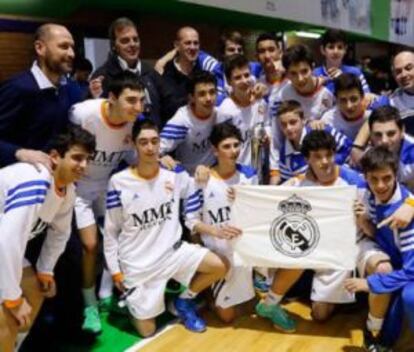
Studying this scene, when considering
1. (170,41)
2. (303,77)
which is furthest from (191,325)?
(170,41)

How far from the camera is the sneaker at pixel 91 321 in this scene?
3.25 meters

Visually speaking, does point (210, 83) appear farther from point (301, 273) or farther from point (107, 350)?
point (107, 350)

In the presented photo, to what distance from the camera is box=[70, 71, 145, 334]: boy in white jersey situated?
3248mm

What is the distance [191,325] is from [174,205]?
2.33 feet

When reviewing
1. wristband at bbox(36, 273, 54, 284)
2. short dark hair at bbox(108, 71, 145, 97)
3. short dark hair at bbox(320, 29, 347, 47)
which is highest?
short dark hair at bbox(320, 29, 347, 47)

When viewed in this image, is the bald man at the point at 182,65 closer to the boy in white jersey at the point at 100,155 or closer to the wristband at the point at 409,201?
the boy in white jersey at the point at 100,155

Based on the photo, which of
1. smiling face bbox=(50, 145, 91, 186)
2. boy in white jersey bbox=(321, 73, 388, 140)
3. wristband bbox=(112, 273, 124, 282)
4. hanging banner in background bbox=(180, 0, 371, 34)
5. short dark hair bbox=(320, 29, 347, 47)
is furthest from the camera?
hanging banner in background bbox=(180, 0, 371, 34)

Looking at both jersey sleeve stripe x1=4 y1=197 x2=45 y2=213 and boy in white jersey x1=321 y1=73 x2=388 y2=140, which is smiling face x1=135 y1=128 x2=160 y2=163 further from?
boy in white jersey x1=321 y1=73 x2=388 y2=140

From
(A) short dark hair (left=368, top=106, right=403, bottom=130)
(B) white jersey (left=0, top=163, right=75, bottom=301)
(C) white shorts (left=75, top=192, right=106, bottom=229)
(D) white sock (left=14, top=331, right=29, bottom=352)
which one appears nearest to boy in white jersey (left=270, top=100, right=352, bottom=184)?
(A) short dark hair (left=368, top=106, right=403, bottom=130)

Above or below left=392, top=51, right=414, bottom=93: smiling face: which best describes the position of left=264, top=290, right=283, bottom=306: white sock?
below

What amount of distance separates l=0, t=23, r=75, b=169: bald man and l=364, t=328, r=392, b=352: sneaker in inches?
78.7

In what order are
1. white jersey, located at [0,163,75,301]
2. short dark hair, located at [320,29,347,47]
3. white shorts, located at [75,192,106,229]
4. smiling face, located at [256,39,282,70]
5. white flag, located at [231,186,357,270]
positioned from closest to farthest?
white jersey, located at [0,163,75,301] < white flag, located at [231,186,357,270] < white shorts, located at [75,192,106,229] < smiling face, located at [256,39,282,70] < short dark hair, located at [320,29,347,47]

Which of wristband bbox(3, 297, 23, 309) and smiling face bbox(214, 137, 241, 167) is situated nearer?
wristband bbox(3, 297, 23, 309)

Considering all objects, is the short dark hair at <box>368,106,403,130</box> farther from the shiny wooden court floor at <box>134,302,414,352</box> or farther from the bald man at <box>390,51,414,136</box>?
the shiny wooden court floor at <box>134,302,414,352</box>
